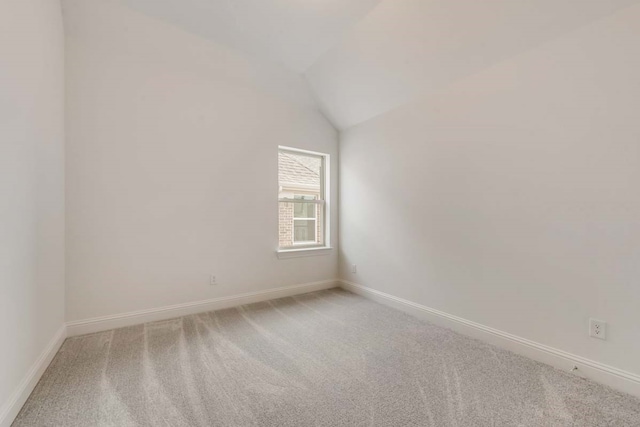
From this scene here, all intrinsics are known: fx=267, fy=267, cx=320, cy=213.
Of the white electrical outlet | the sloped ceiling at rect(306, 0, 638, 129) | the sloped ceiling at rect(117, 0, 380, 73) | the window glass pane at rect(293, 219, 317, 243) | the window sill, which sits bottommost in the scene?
the white electrical outlet

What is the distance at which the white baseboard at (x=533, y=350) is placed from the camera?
1639 mm

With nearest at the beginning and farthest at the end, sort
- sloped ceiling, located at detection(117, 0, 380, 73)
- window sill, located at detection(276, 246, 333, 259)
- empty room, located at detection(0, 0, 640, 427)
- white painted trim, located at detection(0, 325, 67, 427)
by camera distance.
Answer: white painted trim, located at detection(0, 325, 67, 427) → empty room, located at detection(0, 0, 640, 427) → sloped ceiling, located at detection(117, 0, 380, 73) → window sill, located at detection(276, 246, 333, 259)

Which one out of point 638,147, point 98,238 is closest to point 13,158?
point 98,238

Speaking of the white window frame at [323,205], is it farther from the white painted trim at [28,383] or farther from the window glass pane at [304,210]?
the white painted trim at [28,383]

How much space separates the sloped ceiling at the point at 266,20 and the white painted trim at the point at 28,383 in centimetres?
280

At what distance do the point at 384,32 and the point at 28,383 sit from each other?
3606 mm

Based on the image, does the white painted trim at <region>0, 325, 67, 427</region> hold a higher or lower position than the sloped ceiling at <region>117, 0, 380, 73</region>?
lower

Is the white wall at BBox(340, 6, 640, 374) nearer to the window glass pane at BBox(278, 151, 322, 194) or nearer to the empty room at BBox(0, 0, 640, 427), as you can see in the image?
the empty room at BBox(0, 0, 640, 427)

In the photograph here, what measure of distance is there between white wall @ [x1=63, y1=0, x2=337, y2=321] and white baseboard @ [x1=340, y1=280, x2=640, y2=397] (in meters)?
1.75

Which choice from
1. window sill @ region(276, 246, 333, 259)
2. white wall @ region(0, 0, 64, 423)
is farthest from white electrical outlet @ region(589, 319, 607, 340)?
white wall @ region(0, 0, 64, 423)

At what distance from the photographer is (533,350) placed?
2.00 metres

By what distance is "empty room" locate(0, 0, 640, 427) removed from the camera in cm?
155

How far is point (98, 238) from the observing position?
2.39 meters

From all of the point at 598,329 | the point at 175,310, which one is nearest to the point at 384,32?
the point at 598,329
